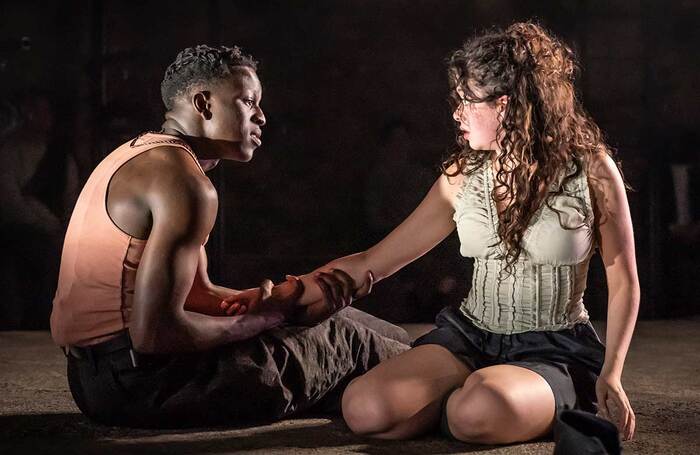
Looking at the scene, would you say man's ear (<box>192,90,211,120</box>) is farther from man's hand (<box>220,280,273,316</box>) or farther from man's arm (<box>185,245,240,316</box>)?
man's hand (<box>220,280,273,316</box>)

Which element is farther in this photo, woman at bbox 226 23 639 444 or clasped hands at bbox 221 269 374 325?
clasped hands at bbox 221 269 374 325

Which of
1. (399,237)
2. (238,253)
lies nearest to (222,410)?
(399,237)

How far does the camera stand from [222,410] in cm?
289

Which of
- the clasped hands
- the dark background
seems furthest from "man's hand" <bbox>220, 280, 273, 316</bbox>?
the dark background

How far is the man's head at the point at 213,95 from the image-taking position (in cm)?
295

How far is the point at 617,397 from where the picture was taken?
2.54 metres

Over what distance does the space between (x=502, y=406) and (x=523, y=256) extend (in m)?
0.47

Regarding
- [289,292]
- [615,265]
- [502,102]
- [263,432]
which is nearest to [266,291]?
[289,292]

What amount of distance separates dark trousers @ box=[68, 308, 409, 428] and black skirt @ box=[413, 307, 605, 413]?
364 mm

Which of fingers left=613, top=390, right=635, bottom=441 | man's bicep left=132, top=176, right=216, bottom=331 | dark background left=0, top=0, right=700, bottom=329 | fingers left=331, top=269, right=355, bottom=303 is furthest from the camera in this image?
dark background left=0, top=0, right=700, bottom=329

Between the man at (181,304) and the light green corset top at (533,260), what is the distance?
1.44 ft

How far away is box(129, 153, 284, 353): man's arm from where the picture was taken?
2666mm

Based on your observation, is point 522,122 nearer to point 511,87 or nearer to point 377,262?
point 511,87

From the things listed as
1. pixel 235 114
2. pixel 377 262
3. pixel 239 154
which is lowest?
pixel 377 262
